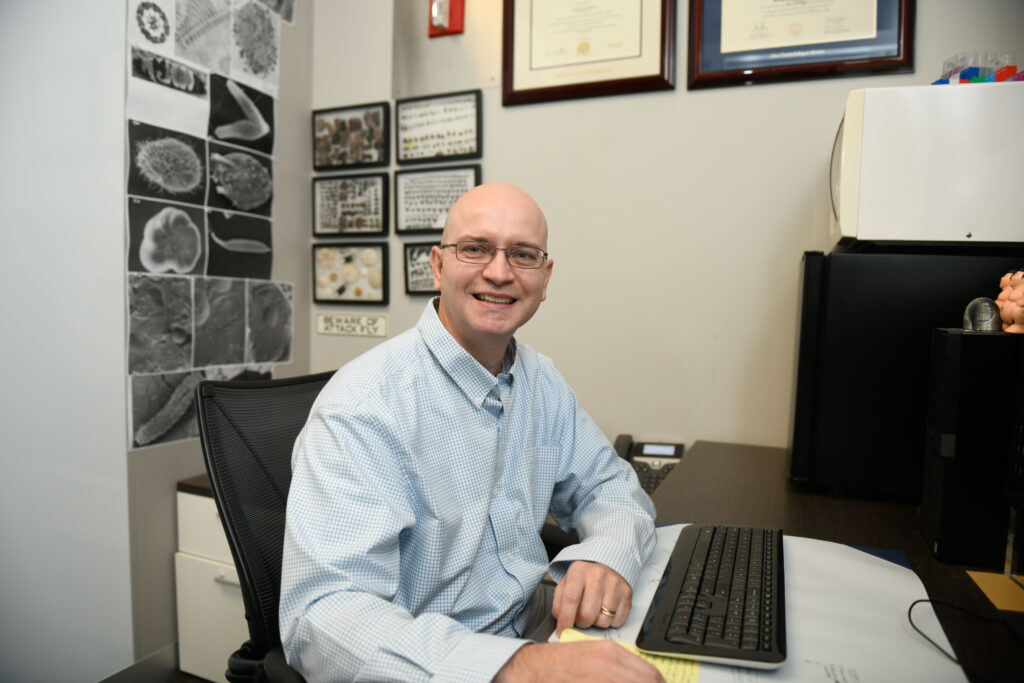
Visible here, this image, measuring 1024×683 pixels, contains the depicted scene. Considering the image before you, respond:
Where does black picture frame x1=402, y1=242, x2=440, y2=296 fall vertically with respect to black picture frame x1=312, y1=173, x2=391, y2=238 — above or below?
below

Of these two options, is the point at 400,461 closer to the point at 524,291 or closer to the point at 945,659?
the point at 524,291

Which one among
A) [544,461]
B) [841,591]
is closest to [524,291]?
[544,461]

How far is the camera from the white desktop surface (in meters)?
0.67

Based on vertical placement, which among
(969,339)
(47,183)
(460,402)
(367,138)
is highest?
(367,138)

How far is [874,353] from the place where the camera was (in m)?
1.22

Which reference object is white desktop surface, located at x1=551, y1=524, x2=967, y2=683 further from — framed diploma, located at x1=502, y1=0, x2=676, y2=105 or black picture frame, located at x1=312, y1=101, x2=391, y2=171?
black picture frame, located at x1=312, y1=101, x2=391, y2=171

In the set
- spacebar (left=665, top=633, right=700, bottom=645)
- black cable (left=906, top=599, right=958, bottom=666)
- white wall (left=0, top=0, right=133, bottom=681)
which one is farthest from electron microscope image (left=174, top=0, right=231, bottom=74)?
black cable (left=906, top=599, right=958, bottom=666)

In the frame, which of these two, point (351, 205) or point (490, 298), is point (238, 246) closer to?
point (351, 205)

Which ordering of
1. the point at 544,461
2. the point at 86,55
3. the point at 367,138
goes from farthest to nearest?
the point at 367,138, the point at 86,55, the point at 544,461

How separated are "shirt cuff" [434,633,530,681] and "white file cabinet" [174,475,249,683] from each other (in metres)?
1.20

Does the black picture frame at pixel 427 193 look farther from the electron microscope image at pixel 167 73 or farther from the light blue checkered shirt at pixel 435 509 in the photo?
the light blue checkered shirt at pixel 435 509

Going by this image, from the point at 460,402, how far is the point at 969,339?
2.51 feet

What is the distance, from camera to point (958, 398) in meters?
0.97

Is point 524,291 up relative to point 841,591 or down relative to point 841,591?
up
